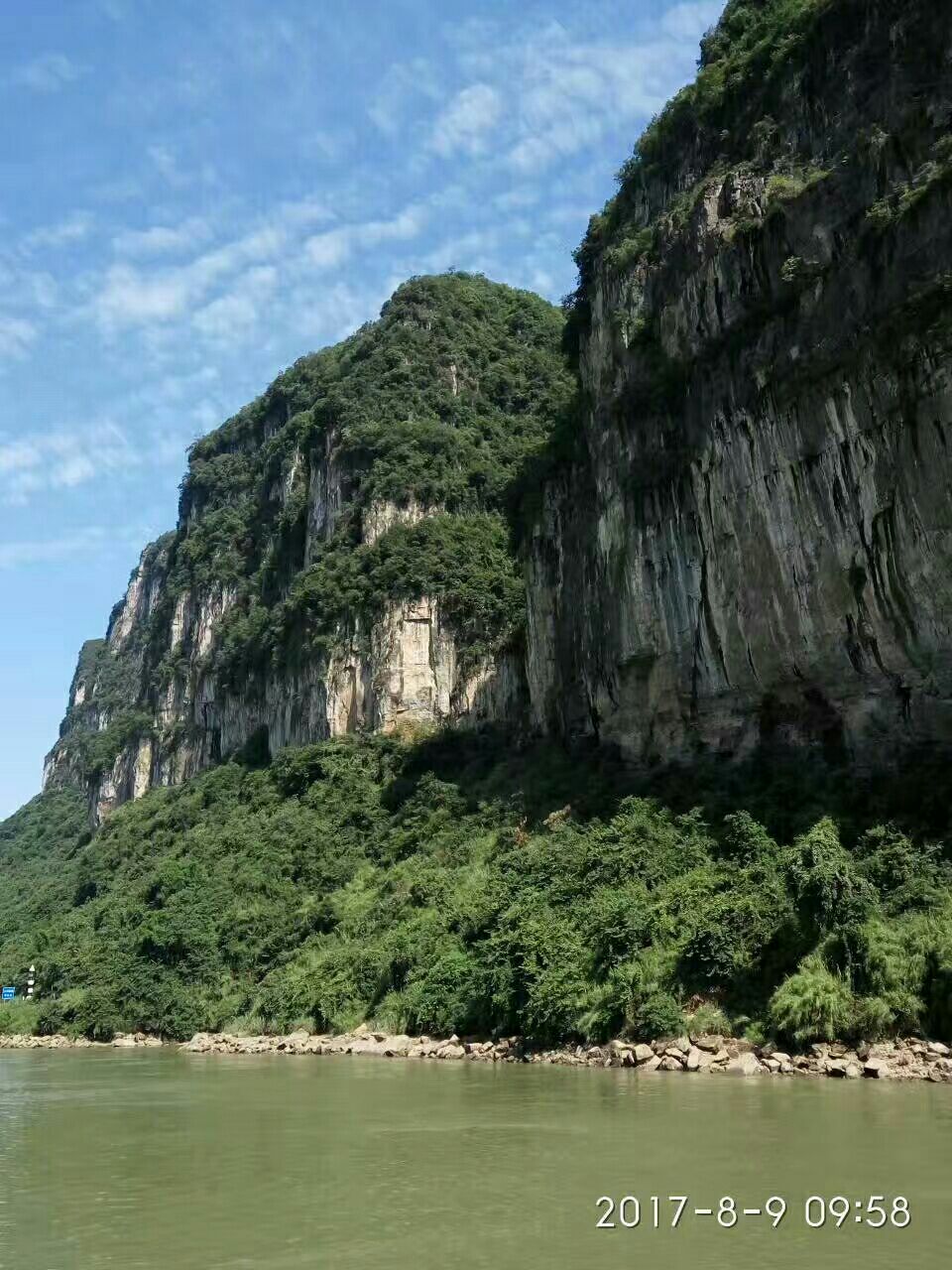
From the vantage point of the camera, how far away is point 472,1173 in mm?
12516

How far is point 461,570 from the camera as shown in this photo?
54625mm

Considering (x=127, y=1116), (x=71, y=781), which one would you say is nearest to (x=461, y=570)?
(x=127, y=1116)

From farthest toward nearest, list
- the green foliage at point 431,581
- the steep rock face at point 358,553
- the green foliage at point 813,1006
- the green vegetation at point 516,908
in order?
1. the steep rock face at point 358,553
2. the green foliage at point 431,581
3. the green vegetation at point 516,908
4. the green foliage at point 813,1006

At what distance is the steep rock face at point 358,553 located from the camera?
53500 millimetres

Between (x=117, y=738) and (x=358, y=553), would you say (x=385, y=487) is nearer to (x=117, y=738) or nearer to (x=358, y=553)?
(x=358, y=553)

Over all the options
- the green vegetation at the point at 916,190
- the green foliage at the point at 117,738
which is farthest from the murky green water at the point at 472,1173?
the green foliage at the point at 117,738

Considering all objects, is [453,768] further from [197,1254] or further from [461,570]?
[197,1254]

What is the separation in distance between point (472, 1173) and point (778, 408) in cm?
2073

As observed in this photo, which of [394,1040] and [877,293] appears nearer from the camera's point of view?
[877,293]

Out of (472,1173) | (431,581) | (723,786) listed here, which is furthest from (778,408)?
(431,581)

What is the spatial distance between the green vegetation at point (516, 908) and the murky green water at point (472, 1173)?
11.6 ft

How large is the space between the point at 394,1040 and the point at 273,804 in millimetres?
26477

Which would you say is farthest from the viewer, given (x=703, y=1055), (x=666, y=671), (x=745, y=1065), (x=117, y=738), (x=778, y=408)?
(x=117, y=738)

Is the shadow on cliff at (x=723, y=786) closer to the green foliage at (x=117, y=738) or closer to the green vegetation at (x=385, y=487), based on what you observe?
the green vegetation at (x=385, y=487)
